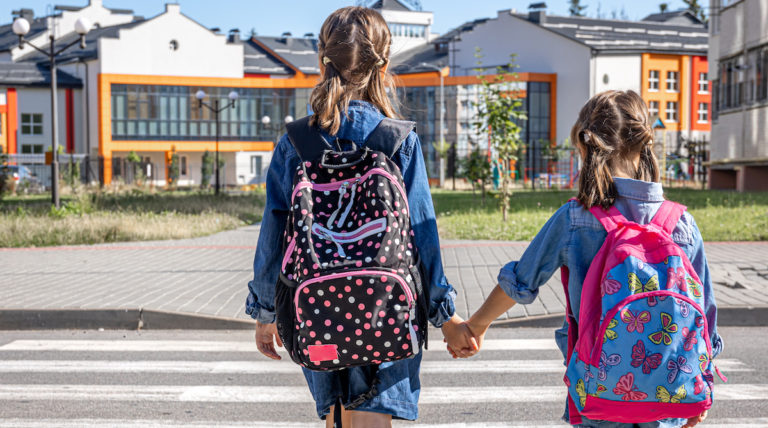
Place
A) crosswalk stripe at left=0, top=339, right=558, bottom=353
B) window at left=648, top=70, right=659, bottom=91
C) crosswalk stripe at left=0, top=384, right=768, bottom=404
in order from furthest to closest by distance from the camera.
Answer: window at left=648, top=70, right=659, bottom=91
crosswalk stripe at left=0, top=339, right=558, bottom=353
crosswalk stripe at left=0, top=384, right=768, bottom=404

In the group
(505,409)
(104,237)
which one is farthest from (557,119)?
(505,409)

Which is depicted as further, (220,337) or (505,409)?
(220,337)

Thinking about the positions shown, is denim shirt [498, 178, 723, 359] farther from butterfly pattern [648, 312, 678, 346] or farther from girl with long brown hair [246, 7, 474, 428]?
girl with long brown hair [246, 7, 474, 428]

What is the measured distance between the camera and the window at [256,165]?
67562mm

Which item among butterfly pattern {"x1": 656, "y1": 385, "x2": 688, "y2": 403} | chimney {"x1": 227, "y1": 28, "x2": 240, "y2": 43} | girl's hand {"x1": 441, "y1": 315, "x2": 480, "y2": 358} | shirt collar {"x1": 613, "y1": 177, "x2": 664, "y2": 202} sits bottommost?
butterfly pattern {"x1": 656, "y1": 385, "x2": 688, "y2": 403}

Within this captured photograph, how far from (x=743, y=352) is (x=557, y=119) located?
199 ft

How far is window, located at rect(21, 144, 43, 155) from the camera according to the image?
63.5 metres

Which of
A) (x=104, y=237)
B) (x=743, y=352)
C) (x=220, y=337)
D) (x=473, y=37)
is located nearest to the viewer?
(x=743, y=352)

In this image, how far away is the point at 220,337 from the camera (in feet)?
24.6

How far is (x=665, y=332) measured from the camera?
248cm

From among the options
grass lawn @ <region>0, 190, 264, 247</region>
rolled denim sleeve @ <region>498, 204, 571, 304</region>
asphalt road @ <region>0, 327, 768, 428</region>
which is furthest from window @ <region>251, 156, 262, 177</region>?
rolled denim sleeve @ <region>498, 204, 571, 304</region>

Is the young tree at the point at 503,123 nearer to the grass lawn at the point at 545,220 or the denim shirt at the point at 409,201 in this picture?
the grass lawn at the point at 545,220

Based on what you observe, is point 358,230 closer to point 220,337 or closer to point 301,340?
point 301,340

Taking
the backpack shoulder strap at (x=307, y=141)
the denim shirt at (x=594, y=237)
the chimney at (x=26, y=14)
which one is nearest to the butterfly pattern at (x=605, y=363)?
the denim shirt at (x=594, y=237)
